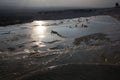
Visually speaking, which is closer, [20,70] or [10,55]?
[20,70]

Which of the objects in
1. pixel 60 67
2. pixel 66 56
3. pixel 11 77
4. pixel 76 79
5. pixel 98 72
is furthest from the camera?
pixel 66 56

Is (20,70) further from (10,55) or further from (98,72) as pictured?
(98,72)

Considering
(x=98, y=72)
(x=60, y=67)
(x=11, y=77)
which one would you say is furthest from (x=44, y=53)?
(x=98, y=72)

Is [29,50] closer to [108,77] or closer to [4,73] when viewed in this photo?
[4,73]

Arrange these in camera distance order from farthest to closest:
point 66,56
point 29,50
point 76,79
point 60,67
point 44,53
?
point 29,50, point 44,53, point 66,56, point 60,67, point 76,79

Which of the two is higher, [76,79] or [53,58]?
[76,79]

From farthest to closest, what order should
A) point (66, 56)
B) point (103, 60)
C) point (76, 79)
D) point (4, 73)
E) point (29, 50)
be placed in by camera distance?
point (29, 50) < point (66, 56) < point (103, 60) < point (4, 73) < point (76, 79)

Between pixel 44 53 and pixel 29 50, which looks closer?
pixel 44 53

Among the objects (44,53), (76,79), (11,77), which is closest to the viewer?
(76,79)

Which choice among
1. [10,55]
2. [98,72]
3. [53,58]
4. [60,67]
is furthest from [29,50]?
[98,72]
